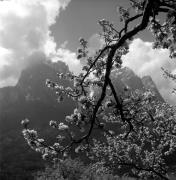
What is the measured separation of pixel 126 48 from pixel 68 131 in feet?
13.7

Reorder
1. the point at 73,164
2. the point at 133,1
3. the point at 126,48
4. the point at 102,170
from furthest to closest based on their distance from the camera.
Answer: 1. the point at 73,164
2. the point at 102,170
3. the point at 126,48
4. the point at 133,1

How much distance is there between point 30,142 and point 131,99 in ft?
11.6

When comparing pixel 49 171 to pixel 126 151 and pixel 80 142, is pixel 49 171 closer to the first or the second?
pixel 126 151

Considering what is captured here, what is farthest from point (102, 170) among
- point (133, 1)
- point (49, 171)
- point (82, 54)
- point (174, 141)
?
point (49, 171)

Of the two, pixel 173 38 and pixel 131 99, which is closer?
pixel 173 38

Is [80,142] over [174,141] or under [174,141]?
under

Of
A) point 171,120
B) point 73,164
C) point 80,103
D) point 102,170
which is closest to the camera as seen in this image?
point 80,103

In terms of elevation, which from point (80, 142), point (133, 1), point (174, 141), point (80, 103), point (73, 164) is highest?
point (73, 164)

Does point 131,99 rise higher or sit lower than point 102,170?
lower

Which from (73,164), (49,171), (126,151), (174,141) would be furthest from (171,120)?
(49,171)

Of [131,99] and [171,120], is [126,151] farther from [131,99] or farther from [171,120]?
[131,99]

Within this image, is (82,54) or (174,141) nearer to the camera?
(82,54)

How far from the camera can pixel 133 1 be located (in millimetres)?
10672

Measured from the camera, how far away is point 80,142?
926 cm
